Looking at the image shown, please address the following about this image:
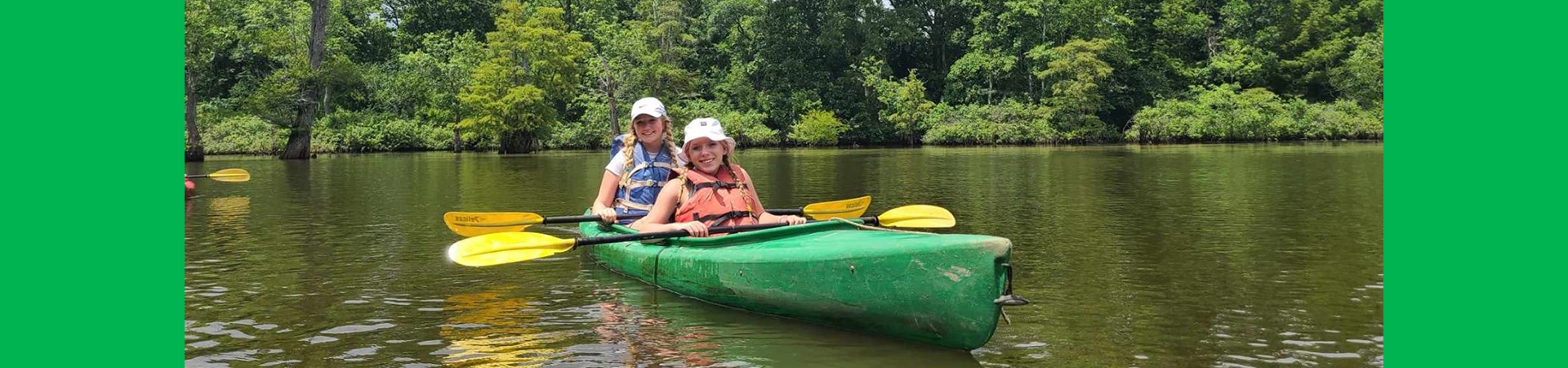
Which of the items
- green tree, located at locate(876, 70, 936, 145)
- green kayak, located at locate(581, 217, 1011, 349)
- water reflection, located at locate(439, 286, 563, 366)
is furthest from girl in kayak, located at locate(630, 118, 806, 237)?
green tree, located at locate(876, 70, 936, 145)

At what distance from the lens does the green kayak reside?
5199mm

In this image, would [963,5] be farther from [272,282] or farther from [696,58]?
[272,282]

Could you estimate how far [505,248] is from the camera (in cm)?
714

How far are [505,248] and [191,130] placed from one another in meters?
30.2

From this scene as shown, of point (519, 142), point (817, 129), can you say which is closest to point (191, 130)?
point (519, 142)

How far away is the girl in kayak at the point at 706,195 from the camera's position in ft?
23.4

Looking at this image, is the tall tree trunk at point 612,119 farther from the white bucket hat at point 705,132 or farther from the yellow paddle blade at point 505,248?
the white bucket hat at point 705,132

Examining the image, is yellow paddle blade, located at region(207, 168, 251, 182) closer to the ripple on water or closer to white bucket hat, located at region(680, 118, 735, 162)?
the ripple on water

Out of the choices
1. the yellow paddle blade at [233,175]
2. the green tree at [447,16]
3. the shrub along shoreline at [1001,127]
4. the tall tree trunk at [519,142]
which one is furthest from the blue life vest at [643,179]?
the green tree at [447,16]

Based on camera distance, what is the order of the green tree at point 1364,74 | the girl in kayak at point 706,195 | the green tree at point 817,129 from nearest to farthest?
the girl in kayak at point 706,195
the green tree at point 1364,74
the green tree at point 817,129

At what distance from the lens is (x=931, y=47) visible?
5494 centimetres

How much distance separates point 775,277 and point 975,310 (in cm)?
125

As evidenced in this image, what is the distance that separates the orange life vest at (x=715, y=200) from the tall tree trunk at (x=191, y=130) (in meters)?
29.5

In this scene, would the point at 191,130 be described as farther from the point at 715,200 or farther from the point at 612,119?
the point at 715,200
